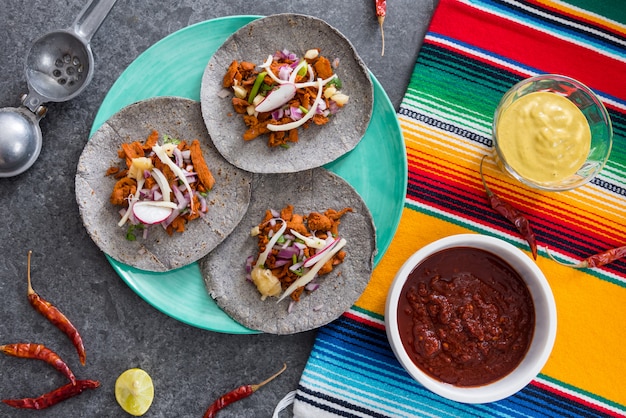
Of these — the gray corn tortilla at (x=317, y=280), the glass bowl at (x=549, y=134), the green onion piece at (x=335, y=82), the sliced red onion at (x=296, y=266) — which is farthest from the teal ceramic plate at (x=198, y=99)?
the glass bowl at (x=549, y=134)

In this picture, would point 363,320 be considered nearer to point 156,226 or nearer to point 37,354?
point 156,226

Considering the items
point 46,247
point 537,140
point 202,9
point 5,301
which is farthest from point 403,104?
point 5,301

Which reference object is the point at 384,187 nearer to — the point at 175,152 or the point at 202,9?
the point at 175,152

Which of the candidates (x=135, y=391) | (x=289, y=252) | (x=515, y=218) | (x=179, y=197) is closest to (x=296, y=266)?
(x=289, y=252)

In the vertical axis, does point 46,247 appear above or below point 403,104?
below

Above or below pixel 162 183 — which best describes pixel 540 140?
above

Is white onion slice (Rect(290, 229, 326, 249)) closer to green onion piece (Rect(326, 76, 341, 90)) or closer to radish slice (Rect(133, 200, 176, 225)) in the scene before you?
radish slice (Rect(133, 200, 176, 225))
